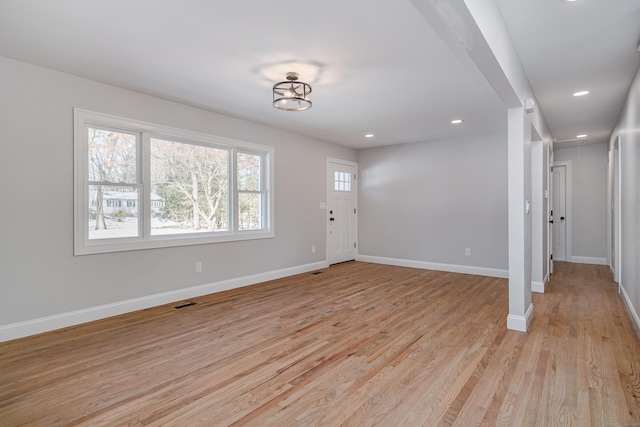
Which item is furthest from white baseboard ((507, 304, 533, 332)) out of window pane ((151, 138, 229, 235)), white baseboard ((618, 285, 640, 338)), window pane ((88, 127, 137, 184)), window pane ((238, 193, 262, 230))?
window pane ((88, 127, 137, 184))

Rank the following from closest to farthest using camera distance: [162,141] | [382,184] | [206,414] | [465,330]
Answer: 1. [206,414]
2. [465,330]
3. [162,141]
4. [382,184]

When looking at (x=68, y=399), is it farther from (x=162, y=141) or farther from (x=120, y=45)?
(x=162, y=141)

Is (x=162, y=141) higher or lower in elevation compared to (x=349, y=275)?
higher

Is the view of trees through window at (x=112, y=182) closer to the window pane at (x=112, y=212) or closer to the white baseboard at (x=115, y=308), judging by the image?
the window pane at (x=112, y=212)

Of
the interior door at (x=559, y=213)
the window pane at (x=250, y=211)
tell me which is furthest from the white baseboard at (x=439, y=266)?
the window pane at (x=250, y=211)

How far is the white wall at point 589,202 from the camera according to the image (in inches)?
257

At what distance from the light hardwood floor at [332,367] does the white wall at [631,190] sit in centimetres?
32

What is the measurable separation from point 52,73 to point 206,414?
3.39 meters

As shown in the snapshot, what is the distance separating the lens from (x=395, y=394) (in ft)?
6.64

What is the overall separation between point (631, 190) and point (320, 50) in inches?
136

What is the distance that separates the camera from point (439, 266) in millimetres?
6020

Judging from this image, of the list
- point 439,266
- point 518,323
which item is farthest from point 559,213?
point 518,323

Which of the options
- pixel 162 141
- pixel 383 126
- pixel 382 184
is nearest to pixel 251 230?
pixel 162 141

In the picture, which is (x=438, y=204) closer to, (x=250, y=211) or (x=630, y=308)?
(x=630, y=308)
